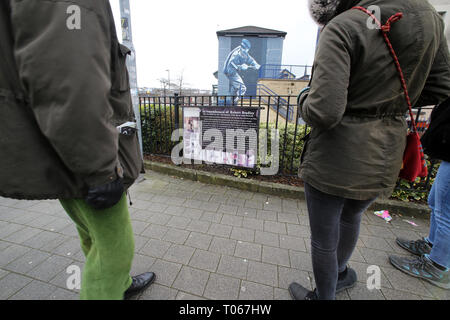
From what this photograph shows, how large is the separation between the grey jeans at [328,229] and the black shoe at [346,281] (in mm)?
389

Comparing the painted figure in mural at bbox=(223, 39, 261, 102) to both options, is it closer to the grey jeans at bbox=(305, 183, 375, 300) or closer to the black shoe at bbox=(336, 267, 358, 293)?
the black shoe at bbox=(336, 267, 358, 293)

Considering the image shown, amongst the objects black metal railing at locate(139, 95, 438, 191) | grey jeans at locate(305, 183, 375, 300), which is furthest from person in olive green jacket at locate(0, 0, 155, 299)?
black metal railing at locate(139, 95, 438, 191)

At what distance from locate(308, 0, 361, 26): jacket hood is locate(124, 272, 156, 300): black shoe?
233 centimetres

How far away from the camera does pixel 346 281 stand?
186 cm

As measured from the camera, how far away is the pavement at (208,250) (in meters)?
1.83

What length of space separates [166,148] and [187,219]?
265cm

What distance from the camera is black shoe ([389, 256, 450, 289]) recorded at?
190 centimetres

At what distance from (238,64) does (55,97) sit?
803 inches

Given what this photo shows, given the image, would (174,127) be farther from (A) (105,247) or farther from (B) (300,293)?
(B) (300,293)

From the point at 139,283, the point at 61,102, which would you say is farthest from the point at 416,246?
the point at 61,102
